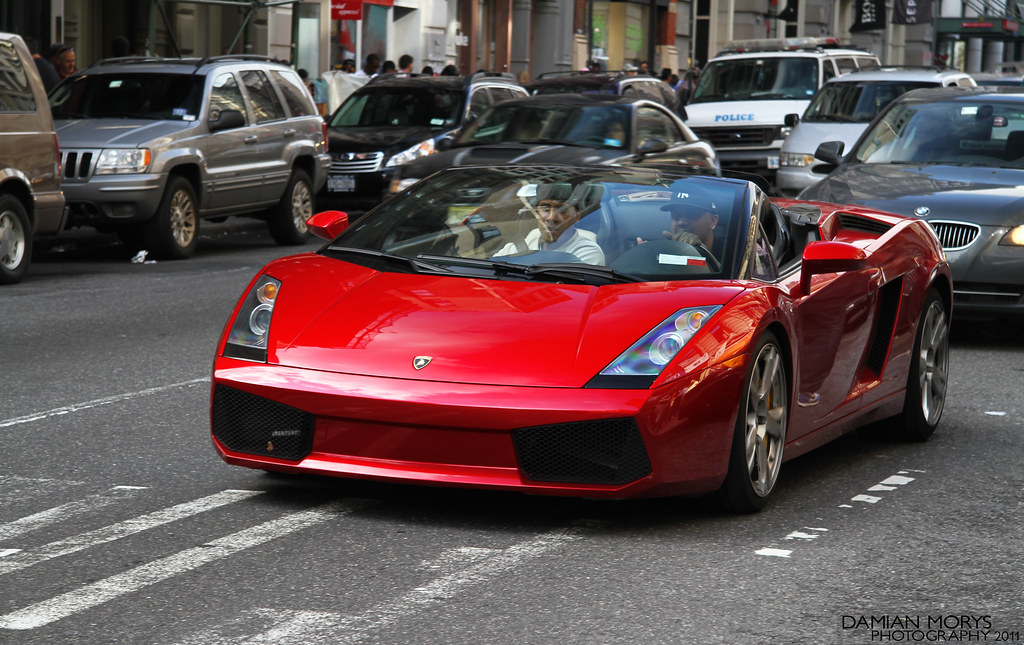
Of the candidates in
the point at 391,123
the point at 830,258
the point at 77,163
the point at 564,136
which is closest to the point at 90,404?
the point at 830,258

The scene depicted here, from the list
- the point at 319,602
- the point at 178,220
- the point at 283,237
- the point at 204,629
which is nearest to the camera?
the point at 204,629

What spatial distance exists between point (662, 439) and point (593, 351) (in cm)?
36

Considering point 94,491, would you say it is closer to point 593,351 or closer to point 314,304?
point 314,304

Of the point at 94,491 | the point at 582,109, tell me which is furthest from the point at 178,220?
the point at 94,491

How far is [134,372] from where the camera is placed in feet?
29.0

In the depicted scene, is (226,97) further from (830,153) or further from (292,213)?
(830,153)

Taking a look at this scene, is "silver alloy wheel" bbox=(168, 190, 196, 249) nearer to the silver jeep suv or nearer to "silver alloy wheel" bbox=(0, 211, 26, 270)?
the silver jeep suv

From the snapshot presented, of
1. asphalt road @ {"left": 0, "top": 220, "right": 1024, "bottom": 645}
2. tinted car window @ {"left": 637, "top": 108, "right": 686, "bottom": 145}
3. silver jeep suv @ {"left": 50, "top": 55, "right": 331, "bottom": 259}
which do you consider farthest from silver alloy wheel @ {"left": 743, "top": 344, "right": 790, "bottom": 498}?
tinted car window @ {"left": 637, "top": 108, "right": 686, "bottom": 145}

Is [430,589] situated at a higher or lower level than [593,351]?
lower

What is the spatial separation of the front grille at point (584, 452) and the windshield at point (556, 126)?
35.9 feet

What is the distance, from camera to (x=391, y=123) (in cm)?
2116

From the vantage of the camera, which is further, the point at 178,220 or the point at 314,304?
the point at 178,220

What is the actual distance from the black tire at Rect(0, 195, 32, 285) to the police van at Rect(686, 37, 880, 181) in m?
13.6

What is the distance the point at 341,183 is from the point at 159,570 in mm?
15931
